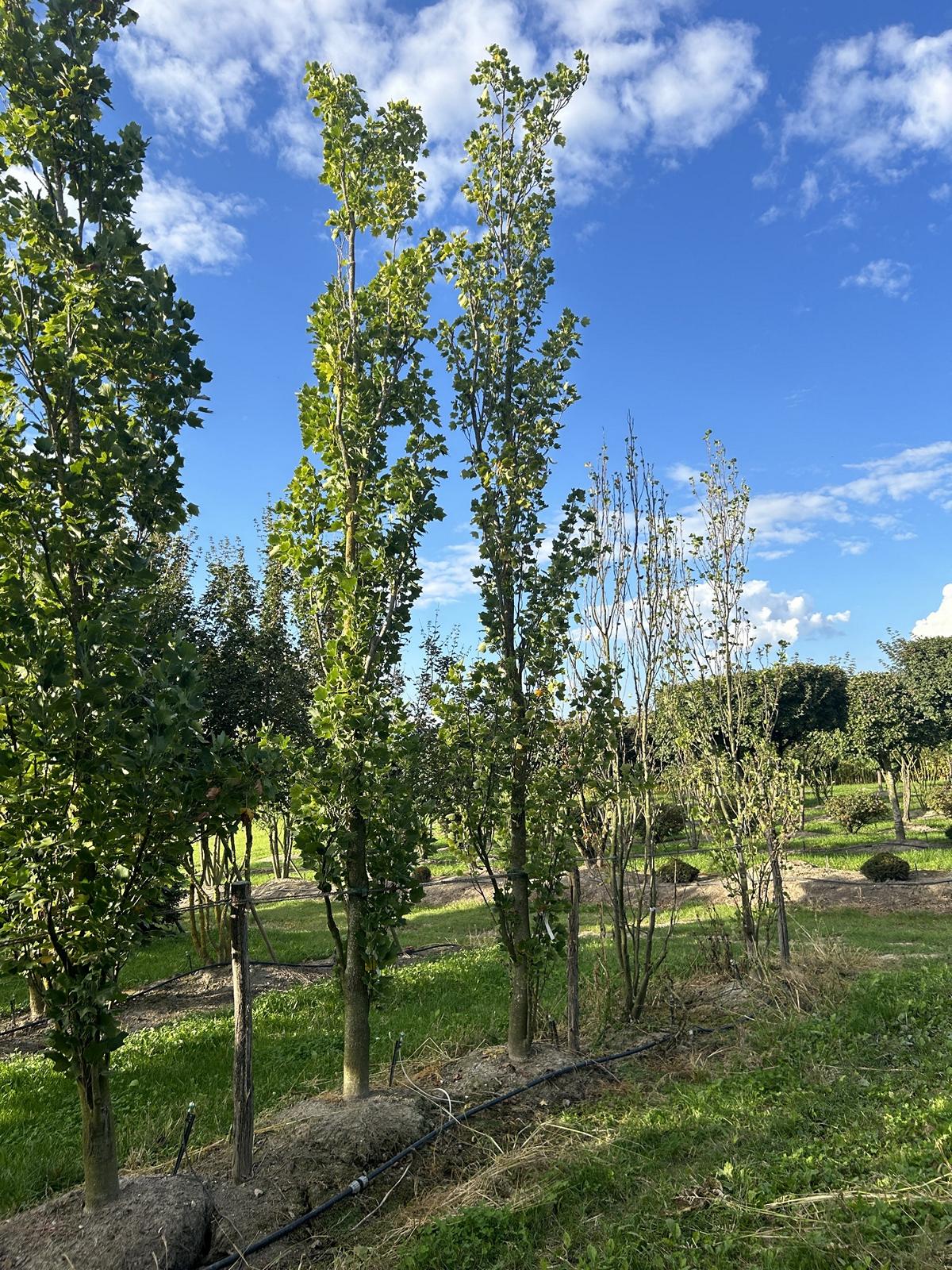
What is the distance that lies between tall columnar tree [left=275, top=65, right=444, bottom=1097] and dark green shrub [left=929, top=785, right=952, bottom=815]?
920 inches

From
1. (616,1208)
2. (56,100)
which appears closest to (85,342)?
(56,100)

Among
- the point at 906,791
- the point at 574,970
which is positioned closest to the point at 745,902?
the point at 574,970

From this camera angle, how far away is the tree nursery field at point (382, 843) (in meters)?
3.45

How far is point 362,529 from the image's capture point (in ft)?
17.9

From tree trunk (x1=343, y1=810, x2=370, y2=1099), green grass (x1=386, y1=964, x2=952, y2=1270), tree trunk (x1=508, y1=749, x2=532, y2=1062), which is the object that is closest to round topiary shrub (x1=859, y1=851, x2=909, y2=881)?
green grass (x1=386, y1=964, x2=952, y2=1270)

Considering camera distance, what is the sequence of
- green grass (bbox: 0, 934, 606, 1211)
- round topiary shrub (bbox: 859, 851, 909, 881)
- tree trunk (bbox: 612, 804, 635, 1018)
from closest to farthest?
green grass (bbox: 0, 934, 606, 1211) → tree trunk (bbox: 612, 804, 635, 1018) → round topiary shrub (bbox: 859, 851, 909, 881)

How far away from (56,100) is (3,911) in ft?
13.5

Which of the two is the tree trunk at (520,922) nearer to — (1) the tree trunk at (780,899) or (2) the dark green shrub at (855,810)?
(1) the tree trunk at (780,899)

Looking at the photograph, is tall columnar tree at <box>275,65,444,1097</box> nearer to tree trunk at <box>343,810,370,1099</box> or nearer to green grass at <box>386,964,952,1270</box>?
tree trunk at <box>343,810,370,1099</box>

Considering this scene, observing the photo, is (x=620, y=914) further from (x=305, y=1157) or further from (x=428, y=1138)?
(x=305, y=1157)

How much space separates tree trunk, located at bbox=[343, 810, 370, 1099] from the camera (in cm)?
507

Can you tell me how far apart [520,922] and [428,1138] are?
171cm

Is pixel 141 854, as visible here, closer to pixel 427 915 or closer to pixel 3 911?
pixel 3 911

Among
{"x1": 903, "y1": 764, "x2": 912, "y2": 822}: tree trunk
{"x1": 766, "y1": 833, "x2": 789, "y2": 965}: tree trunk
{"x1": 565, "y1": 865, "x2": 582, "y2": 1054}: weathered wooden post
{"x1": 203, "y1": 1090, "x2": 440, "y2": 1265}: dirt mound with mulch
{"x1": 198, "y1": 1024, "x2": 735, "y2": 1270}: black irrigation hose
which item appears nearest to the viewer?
{"x1": 198, "y1": 1024, "x2": 735, "y2": 1270}: black irrigation hose
